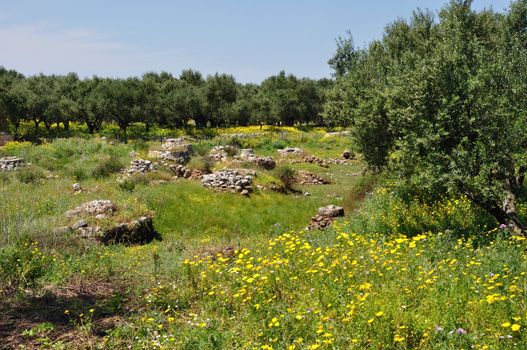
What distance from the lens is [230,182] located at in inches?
931

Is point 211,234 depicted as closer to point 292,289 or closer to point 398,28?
point 292,289

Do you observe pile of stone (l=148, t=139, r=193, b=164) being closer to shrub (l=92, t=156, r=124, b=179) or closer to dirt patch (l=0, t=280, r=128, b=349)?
shrub (l=92, t=156, r=124, b=179)

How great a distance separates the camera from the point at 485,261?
7.91m

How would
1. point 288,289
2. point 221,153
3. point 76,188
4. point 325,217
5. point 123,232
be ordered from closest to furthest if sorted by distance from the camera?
point 288,289 → point 123,232 → point 325,217 → point 76,188 → point 221,153

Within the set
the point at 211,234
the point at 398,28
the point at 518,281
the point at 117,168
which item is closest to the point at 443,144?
the point at 518,281

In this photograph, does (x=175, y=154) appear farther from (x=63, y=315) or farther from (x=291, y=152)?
(x=63, y=315)

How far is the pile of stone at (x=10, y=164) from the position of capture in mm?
26281

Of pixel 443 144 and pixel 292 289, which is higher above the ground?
pixel 443 144

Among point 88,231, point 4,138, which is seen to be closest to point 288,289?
point 88,231

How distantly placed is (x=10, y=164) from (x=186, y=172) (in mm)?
11078

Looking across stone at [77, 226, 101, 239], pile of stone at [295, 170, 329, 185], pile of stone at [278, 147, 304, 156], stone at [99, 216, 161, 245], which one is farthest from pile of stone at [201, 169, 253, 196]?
pile of stone at [278, 147, 304, 156]

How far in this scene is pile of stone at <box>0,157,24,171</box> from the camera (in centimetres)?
2628

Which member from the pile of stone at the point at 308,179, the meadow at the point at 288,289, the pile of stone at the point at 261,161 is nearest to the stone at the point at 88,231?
the meadow at the point at 288,289

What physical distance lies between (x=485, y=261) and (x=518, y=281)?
0.87 m
